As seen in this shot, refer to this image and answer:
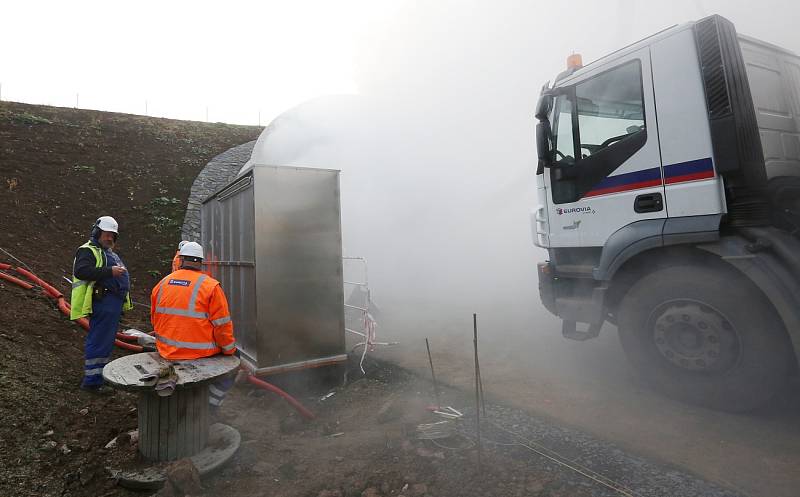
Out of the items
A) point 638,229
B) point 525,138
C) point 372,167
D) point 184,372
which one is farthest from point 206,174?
point 638,229

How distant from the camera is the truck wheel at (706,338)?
310 centimetres

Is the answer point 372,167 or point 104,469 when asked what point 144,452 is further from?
point 372,167

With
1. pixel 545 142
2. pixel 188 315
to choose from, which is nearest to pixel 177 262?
pixel 188 315

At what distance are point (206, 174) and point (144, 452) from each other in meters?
11.9

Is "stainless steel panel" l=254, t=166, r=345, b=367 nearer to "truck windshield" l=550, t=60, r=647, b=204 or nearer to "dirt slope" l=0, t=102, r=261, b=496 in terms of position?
"dirt slope" l=0, t=102, r=261, b=496

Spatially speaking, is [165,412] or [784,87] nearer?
[165,412]

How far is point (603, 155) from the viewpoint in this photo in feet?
13.1

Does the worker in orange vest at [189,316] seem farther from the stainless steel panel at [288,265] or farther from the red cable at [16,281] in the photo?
the red cable at [16,281]

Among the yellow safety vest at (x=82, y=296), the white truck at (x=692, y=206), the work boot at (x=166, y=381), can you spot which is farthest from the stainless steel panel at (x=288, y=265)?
the white truck at (x=692, y=206)

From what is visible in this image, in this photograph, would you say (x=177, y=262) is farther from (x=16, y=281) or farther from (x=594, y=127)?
(x=594, y=127)

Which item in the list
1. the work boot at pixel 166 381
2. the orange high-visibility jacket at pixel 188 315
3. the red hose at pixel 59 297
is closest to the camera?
the work boot at pixel 166 381

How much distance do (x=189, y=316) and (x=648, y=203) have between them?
394cm

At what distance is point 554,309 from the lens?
4543mm

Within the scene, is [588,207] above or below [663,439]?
above
